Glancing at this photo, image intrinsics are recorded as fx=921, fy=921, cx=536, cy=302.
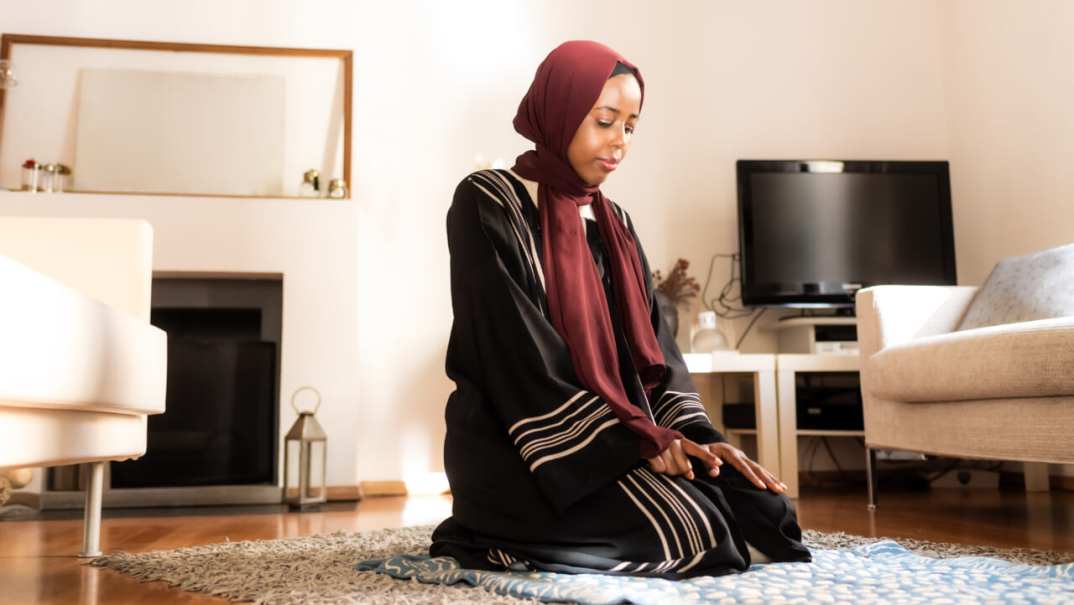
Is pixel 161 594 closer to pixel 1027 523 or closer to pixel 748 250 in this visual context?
pixel 1027 523

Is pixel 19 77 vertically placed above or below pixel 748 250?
above

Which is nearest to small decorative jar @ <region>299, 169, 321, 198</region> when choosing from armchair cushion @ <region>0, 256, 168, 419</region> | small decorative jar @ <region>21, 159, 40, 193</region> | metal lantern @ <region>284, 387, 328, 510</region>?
metal lantern @ <region>284, 387, 328, 510</region>

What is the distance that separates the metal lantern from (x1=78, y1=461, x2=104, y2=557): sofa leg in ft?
3.98

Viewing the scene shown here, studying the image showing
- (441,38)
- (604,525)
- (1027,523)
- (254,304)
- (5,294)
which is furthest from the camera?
(441,38)

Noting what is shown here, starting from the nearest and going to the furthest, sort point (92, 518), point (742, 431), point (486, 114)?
point (92, 518) → point (742, 431) → point (486, 114)

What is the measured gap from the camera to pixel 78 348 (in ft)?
4.82

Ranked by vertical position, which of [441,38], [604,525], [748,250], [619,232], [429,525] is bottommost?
[429,525]

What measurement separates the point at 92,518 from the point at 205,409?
152 cm

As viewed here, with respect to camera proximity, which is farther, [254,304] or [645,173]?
[645,173]

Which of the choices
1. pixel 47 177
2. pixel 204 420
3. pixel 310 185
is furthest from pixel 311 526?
pixel 47 177

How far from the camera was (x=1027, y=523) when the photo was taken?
7.41ft

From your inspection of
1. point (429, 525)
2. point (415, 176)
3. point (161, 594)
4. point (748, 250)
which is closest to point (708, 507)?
point (161, 594)

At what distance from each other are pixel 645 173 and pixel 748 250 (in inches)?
22.7

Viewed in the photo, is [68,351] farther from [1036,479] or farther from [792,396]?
[1036,479]
